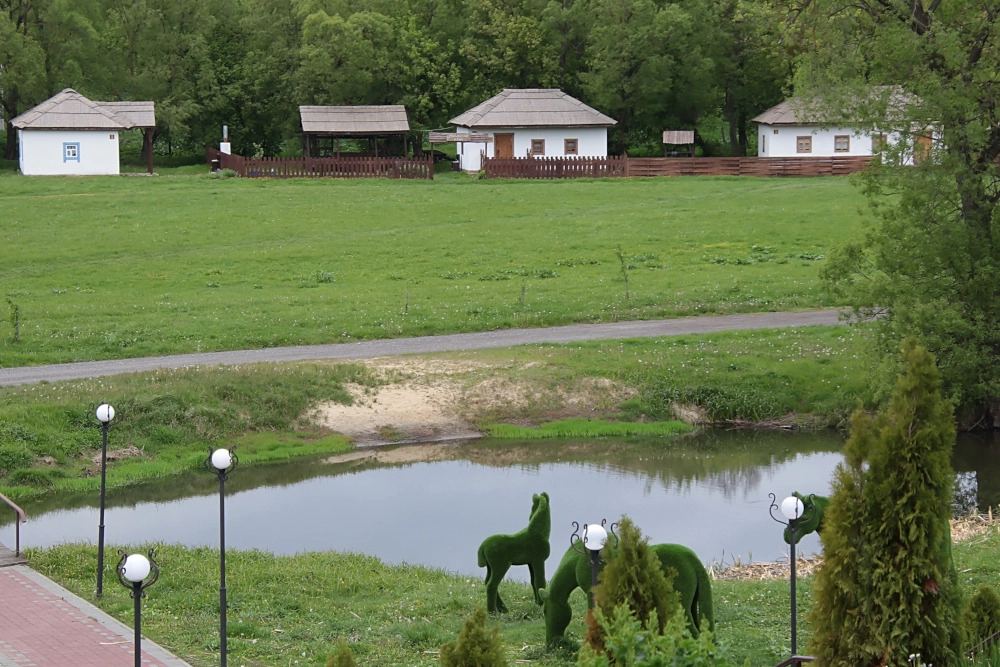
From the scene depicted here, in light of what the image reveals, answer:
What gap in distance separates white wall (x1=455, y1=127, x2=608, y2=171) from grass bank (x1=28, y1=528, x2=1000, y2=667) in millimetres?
47310

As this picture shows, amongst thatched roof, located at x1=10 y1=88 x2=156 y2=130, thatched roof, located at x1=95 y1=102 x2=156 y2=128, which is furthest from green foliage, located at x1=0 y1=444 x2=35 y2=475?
thatched roof, located at x1=95 y1=102 x2=156 y2=128

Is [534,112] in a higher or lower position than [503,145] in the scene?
higher

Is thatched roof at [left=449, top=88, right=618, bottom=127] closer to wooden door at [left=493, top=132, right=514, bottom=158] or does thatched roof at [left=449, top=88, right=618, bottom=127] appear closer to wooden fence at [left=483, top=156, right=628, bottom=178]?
wooden door at [left=493, top=132, right=514, bottom=158]


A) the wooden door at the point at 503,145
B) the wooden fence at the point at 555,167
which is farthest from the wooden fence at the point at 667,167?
the wooden door at the point at 503,145

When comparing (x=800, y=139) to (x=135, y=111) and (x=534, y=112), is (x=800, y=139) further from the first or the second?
(x=135, y=111)

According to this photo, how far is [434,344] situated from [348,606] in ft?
52.6

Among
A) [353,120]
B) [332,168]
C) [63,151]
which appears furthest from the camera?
[353,120]

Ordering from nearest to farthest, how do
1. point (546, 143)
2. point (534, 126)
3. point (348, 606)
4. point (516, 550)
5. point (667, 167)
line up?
point (516, 550)
point (348, 606)
point (667, 167)
point (534, 126)
point (546, 143)

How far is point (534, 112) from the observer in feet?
213

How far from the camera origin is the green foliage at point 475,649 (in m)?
9.55

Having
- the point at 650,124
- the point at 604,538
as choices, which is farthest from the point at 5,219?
the point at 604,538

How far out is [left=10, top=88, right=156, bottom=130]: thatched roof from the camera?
205 ft

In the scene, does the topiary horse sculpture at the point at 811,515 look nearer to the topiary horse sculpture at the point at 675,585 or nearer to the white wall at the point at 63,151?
the topiary horse sculpture at the point at 675,585

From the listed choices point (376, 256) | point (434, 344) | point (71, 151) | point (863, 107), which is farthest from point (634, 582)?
point (71, 151)
